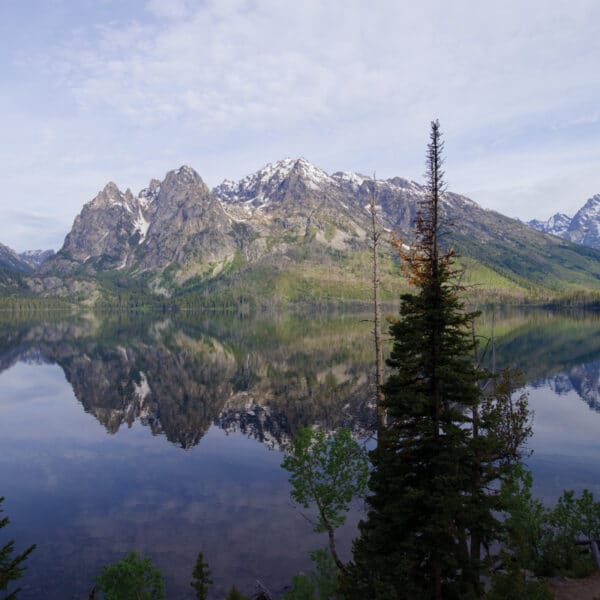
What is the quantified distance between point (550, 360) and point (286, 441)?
90.9m

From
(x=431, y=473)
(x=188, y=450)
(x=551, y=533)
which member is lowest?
(x=188, y=450)

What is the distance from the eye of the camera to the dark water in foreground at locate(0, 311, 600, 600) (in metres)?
38.8

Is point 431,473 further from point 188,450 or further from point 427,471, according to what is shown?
point 188,450

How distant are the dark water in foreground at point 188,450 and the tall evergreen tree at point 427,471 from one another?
1734 centimetres

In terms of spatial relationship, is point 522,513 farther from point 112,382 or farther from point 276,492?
point 112,382

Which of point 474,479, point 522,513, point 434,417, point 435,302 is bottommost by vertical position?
point 522,513

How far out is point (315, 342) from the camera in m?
187

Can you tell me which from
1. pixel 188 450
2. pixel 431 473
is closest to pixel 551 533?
pixel 431 473

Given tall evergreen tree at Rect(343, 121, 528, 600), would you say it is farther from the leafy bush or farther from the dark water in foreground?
the dark water in foreground

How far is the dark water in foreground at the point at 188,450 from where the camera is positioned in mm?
38781

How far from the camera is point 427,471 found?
65.2 ft

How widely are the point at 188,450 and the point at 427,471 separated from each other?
55.3 meters

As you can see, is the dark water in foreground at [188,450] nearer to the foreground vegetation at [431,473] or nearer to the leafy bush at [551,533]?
the leafy bush at [551,533]

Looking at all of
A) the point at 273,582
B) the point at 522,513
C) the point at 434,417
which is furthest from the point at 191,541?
the point at 434,417
